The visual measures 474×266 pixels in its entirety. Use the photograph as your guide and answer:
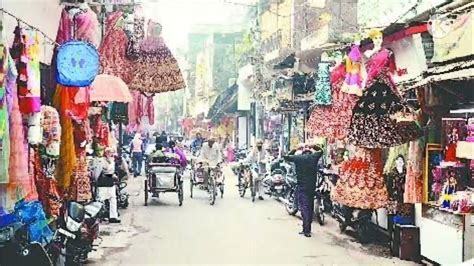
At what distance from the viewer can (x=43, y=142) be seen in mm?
8438

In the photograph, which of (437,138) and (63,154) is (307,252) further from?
(63,154)

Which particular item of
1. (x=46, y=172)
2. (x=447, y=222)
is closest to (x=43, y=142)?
(x=46, y=172)

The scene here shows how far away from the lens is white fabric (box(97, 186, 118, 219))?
13.1 m

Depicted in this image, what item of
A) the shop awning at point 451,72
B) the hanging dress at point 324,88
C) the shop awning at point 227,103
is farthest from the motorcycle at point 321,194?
the shop awning at point 227,103

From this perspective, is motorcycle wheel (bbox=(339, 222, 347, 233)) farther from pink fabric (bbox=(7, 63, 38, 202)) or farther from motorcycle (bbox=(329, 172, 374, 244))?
pink fabric (bbox=(7, 63, 38, 202))

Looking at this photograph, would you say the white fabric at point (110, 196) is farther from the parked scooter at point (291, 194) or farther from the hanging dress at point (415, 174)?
the hanging dress at point (415, 174)

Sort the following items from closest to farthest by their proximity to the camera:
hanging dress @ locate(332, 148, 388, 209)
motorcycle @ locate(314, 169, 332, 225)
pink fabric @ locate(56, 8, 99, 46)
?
pink fabric @ locate(56, 8, 99, 46) → hanging dress @ locate(332, 148, 388, 209) → motorcycle @ locate(314, 169, 332, 225)

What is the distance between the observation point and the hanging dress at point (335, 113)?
39.3 feet

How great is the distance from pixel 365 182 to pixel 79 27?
5135 mm

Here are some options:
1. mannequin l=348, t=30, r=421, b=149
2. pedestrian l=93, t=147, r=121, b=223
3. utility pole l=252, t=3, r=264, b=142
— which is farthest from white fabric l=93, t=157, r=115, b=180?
utility pole l=252, t=3, r=264, b=142

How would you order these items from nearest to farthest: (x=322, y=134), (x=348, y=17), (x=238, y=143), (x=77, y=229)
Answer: (x=77, y=229) → (x=322, y=134) → (x=348, y=17) → (x=238, y=143)

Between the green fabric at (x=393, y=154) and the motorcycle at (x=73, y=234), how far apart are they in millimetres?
4825

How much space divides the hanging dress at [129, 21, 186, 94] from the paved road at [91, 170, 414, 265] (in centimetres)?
275

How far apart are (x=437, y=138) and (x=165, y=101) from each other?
295 feet
